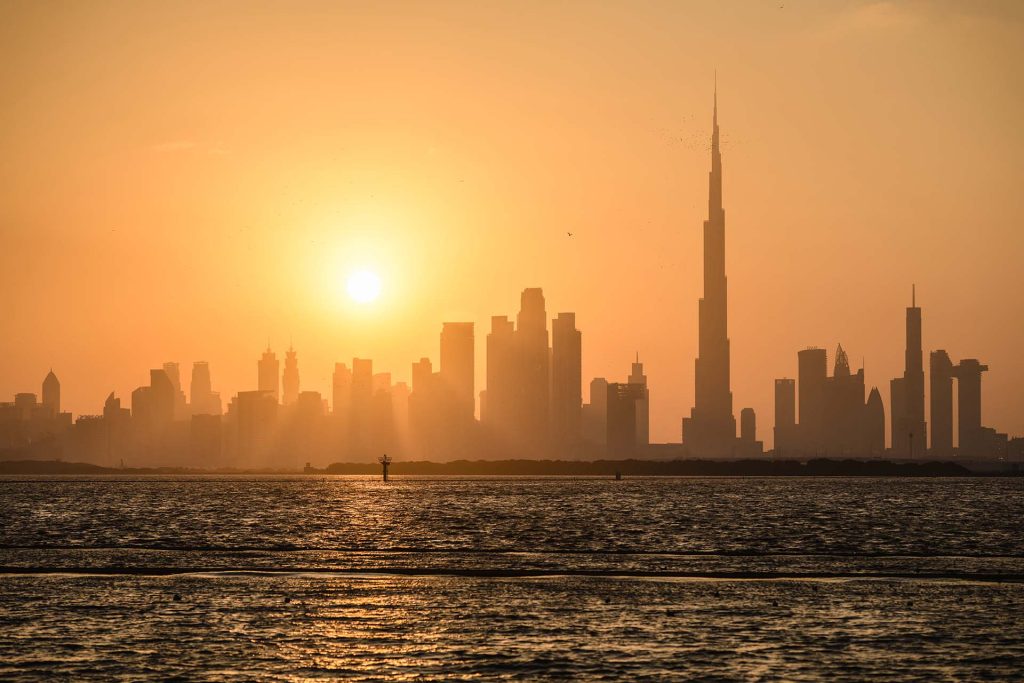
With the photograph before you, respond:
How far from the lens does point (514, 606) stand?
49.9m

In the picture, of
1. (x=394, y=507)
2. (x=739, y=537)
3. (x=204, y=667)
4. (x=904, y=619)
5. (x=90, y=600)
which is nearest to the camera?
(x=204, y=667)

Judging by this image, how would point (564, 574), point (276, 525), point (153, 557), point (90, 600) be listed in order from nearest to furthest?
point (90, 600) → point (564, 574) → point (153, 557) → point (276, 525)

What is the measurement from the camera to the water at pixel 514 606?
37594mm

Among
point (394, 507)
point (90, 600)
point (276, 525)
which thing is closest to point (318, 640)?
point (90, 600)

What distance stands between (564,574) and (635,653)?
76.7 feet

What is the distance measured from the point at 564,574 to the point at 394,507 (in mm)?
96073

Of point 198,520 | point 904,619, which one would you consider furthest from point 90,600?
point 198,520

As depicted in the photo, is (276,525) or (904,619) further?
(276,525)

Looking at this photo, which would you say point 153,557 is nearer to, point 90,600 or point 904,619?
point 90,600

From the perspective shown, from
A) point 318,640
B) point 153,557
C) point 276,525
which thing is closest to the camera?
point 318,640

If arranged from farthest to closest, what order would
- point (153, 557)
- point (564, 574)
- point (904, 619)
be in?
1. point (153, 557)
2. point (564, 574)
3. point (904, 619)

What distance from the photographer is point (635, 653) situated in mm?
39406

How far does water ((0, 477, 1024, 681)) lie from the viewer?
123 feet

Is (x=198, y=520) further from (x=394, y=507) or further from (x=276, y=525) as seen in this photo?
(x=394, y=507)
